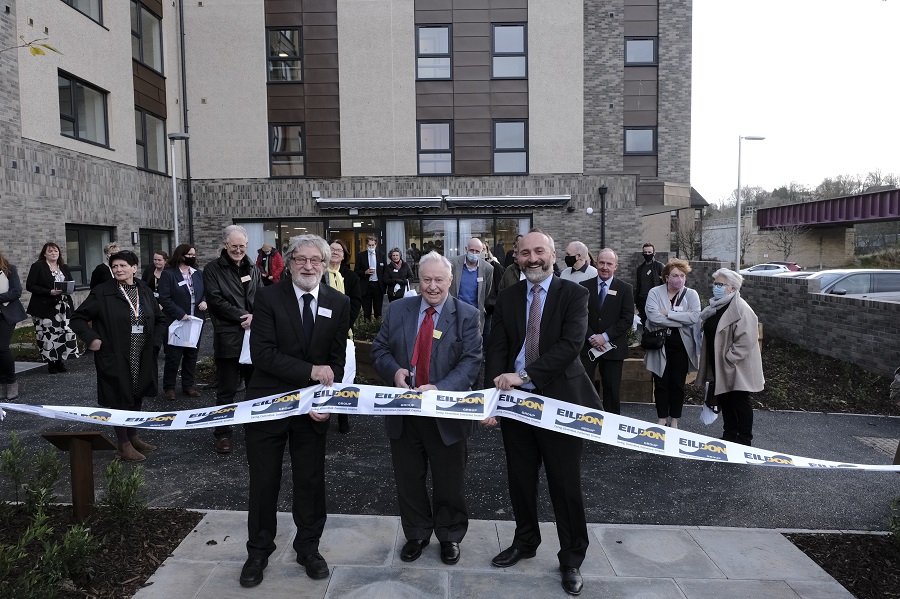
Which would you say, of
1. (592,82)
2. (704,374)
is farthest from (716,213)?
(704,374)

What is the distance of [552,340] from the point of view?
3941 mm

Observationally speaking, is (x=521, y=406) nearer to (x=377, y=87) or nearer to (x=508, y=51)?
(x=377, y=87)

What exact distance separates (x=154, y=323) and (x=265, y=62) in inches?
673

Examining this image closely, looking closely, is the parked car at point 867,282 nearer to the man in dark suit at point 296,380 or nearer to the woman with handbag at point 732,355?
the woman with handbag at point 732,355

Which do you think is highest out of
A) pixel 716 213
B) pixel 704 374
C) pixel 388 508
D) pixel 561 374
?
pixel 716 213

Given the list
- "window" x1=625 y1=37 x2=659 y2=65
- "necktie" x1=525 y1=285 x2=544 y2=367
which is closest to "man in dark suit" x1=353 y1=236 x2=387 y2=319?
"necktie" x1=525 y1=285 x2=544 y2=367

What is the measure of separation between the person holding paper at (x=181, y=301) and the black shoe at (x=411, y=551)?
4954 millimetres

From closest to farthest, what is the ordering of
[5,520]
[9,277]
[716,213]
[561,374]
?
[561,374], [5,520], [9,277], [716,213]

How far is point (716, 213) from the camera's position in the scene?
96.4 m

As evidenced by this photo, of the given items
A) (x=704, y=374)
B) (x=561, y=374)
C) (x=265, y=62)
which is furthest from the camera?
(x=265, y=62)

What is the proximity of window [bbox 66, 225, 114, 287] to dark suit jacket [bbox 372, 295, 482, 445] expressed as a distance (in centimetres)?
1415

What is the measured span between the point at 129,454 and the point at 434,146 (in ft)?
55.7

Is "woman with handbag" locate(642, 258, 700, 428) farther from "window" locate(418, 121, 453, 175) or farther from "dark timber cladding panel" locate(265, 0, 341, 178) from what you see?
"dark timber cladding panel" locate(265, 0, 341, 178)

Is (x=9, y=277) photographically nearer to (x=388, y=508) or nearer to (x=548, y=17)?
(x=388, y=508)
